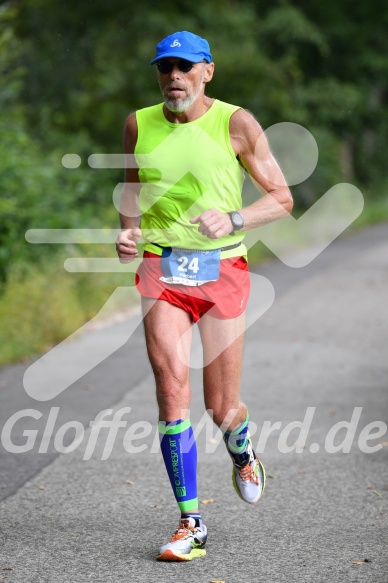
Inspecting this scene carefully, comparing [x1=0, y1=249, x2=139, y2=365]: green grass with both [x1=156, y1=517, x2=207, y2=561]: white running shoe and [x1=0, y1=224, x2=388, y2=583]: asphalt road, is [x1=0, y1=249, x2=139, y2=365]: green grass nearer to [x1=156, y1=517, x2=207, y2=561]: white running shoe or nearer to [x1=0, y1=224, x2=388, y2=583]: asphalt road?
[x1=0, y1=224, x2=388, y2=583]: asphalt road

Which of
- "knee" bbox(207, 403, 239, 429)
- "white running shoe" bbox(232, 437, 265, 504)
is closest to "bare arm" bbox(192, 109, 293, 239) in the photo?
"knee" bbox(207, 403, 239, 429)

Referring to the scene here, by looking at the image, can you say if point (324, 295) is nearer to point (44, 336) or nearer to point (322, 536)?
point (44, 336)

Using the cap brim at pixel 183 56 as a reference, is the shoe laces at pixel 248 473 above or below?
below

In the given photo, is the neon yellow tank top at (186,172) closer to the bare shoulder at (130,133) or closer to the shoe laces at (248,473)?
the bare shoulder at (130,133)

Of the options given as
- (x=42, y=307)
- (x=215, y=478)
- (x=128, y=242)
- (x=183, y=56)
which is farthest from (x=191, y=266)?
(x=42, y=307)

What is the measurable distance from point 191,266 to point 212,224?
1.05 feet

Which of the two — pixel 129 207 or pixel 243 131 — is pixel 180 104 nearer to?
pixel 243 131

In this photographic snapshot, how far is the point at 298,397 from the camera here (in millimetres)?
9531

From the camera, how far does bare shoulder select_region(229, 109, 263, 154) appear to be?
17.3 ft

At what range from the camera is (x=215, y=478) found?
22.8 feet

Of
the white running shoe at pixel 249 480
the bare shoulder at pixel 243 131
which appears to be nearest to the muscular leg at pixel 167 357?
the white running shoe at pixel 249 480

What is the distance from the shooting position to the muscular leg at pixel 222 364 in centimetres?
→ 550

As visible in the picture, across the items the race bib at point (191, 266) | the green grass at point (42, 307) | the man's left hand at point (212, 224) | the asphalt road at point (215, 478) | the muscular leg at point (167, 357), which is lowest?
the green grass at point (42, 307)

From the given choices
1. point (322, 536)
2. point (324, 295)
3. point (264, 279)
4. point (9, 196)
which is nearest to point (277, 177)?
point (322, 536)
